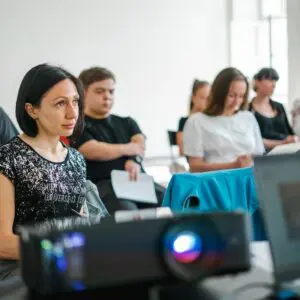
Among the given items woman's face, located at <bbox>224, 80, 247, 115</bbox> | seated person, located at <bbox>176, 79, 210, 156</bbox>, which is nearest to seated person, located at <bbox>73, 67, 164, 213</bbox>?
woman's face, located at <bbox>224, 80, 247, 115</bbox>

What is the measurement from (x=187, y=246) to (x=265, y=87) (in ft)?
12.5

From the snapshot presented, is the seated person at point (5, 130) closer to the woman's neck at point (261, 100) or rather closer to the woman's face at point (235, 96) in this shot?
the woman's face at point (235, 96)

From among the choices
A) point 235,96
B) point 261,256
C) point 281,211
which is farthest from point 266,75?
point 281,211

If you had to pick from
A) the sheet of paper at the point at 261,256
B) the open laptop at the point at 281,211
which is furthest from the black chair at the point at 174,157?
the open laptop at the point at 281,211

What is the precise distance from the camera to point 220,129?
12.5ft

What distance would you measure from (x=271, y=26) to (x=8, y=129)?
218 inches

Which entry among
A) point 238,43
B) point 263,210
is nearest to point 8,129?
point 263,210

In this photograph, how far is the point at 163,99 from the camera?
7.91 metres

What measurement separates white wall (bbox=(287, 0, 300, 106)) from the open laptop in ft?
13.5

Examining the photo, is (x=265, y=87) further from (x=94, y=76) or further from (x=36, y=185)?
(x=36, y=185)

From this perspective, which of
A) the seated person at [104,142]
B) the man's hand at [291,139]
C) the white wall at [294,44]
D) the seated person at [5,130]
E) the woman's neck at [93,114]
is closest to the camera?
the seated person at [5,130]

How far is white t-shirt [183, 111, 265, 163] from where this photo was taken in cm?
379

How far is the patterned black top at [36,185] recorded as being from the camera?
6.69ft

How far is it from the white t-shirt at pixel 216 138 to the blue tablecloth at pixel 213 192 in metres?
1.43
